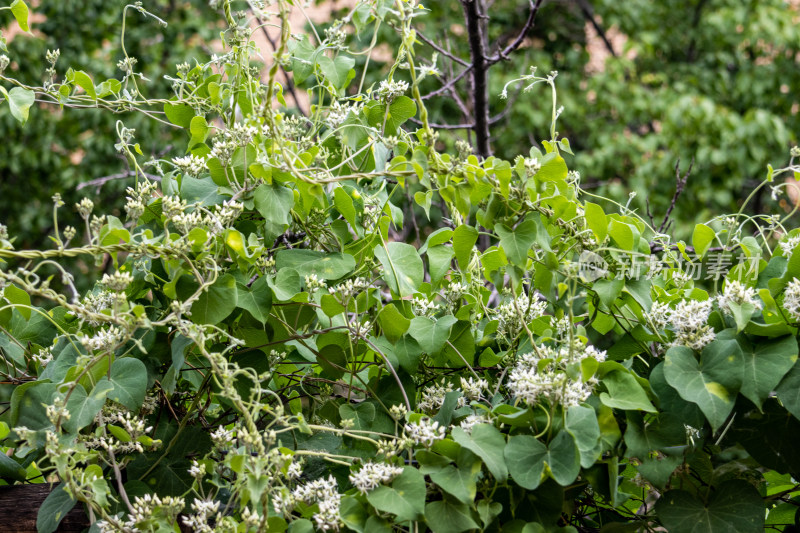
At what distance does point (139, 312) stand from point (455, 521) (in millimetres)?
364

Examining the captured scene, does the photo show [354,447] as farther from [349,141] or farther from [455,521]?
[349,141]

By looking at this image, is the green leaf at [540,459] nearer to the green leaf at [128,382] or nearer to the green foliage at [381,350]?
the green foliage at [381,350]

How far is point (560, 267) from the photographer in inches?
31.1

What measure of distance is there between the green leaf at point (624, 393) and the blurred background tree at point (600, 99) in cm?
308

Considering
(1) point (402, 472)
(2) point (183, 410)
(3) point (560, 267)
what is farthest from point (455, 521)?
(2) point (183, 410)

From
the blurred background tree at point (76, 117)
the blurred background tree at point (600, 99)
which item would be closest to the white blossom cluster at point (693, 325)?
the blurred background tree at point (600, 99)

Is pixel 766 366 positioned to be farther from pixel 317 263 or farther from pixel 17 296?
pixel 17 296

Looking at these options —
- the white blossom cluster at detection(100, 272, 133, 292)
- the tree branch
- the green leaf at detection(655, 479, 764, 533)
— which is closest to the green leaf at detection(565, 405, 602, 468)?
the green leaf at detection(655, 479, 764, 533)

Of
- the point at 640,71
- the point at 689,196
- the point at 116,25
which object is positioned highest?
the point at 116,25

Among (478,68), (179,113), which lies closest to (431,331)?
(179,113)

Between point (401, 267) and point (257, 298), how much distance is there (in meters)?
0.17

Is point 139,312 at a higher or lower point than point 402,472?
higher

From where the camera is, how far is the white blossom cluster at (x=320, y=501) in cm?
69

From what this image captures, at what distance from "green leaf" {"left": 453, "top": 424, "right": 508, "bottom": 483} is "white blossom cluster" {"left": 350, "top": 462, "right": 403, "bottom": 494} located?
7cm
